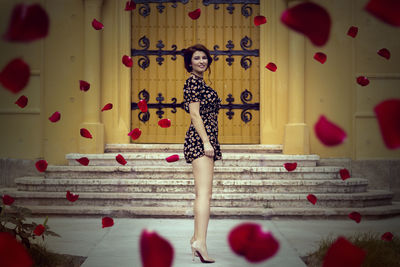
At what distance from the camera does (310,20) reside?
50 centimetres

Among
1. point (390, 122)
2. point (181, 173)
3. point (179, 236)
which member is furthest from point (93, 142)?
point (390, 122)

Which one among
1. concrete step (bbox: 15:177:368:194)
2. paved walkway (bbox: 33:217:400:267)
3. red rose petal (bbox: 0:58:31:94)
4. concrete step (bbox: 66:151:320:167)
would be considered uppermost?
red rose petal (bbox: 0:58:31:94)

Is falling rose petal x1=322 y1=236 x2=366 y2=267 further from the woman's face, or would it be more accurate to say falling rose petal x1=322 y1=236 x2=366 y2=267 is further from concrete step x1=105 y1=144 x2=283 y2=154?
concrete step x1=105 y1=144 x2=283 y2=154

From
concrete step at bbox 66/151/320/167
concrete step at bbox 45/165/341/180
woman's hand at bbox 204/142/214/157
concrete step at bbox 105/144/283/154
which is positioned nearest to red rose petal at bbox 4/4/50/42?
woman's hand at bbox 204/142/214/157

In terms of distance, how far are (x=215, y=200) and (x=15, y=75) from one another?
5146 mm

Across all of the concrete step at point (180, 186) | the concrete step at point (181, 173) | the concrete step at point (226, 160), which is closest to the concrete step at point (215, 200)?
the concrete step at point (180, 186)

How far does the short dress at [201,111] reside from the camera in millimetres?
3234

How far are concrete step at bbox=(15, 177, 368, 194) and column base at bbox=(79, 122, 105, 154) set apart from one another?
126 centimetres

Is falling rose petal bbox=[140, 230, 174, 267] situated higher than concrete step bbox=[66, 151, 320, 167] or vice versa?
falling rose petal bbox=[140, 230, 174, 267]

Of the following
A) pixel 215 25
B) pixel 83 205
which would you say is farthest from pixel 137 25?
pixel 83 205

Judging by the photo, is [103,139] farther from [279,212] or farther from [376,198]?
[376,198]

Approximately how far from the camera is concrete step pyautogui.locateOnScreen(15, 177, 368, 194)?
19.4ft

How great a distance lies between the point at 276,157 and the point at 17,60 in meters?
6.23

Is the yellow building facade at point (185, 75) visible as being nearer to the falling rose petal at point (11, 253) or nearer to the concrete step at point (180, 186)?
the concrete step at point (180, 186)
